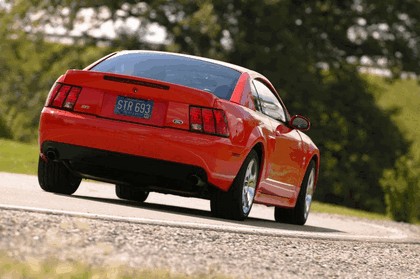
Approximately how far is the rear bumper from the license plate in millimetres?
117

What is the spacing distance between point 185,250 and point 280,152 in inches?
174

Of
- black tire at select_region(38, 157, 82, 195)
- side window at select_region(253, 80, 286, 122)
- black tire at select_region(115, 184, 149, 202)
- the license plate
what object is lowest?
black tire at select_region(115, 184, 149, 202)

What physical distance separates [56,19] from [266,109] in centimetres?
3065

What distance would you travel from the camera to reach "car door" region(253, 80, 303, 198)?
1238cm

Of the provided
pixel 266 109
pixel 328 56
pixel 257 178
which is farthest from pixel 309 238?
pixel 328 56

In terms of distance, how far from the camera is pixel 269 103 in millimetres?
12727

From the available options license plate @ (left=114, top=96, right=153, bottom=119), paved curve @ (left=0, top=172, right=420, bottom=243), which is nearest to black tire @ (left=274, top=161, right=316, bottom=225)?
paved curve @ (left=0, top=172, right=420, bottom=243)

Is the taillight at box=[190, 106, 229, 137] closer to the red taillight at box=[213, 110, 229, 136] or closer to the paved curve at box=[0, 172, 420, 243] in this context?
the red taillight at box=[213, 110, 229, 136]

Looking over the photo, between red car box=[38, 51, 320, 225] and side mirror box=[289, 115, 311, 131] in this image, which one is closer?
red car box=[38, 51, 320, 225]

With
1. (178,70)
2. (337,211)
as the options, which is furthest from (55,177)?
(337,211)

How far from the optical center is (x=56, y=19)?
42.2 metres

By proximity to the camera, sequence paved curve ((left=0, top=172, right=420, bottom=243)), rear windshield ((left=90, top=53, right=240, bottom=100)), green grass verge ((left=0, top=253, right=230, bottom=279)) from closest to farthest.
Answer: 1. green grass verge ((left=0, top=253, right=230, bottom=279))
2. paved curve ((left=0, top=172, right=420, bottom=243))
3. rear windshield ((left=90, top=53, right=240, bottom=100))

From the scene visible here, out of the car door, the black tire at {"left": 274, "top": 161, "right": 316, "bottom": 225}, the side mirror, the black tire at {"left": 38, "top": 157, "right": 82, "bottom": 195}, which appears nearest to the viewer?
the black tire at {"left": 38, "top": 157, "right": 82, "bottom": 195}

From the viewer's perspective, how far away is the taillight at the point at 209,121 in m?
10.9
